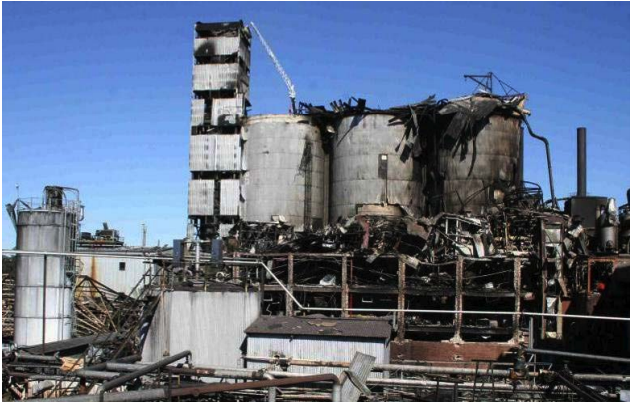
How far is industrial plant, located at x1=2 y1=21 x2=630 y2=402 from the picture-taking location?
2331 cm

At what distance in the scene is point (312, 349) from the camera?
31000 mm

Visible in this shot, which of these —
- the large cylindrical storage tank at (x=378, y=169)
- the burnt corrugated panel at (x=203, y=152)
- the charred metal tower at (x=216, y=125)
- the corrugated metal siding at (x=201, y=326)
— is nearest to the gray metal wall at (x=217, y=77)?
the charred metal tower at (x=216, y=125)

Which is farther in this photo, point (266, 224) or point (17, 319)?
point (266, 224)

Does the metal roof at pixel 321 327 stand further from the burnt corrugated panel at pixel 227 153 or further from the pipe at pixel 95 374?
the burnt corrugated panel at pixel 227 153

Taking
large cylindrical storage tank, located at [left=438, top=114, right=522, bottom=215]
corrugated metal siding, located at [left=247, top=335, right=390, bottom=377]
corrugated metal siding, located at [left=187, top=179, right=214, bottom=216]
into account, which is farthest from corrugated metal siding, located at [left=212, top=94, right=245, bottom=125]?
corrugated metal siding, located at [left=247, top=335, right=390, bottom=377]

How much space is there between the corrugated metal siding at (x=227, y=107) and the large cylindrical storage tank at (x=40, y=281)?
22.0 m

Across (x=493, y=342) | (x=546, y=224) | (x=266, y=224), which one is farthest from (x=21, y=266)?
(x=546, y=224)

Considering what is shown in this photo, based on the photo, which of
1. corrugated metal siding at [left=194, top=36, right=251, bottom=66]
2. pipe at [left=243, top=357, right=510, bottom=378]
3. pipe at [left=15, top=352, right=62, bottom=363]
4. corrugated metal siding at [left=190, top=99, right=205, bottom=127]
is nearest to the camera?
pipe at [left=243, top=357, right=510, bottom=378]

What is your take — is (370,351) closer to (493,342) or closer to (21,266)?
(493,342)

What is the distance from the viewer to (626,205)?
40344 millimetres

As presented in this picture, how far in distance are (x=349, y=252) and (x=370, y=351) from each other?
10.3 metres

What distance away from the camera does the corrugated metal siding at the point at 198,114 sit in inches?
2278

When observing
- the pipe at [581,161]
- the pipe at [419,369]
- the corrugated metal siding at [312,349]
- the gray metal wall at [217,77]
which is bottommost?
the corrugated metal siding at [312,349]

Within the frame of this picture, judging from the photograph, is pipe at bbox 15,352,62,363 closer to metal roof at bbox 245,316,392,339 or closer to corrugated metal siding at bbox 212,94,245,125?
metal roof at bbox 245,316,392,339
